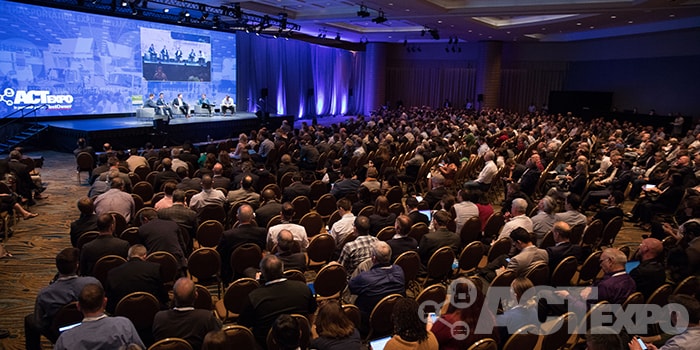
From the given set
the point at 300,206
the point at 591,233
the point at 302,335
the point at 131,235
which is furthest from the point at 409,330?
the point at 300,206

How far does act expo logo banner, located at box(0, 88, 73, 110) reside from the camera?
1461 cm

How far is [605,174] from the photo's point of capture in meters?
11.2

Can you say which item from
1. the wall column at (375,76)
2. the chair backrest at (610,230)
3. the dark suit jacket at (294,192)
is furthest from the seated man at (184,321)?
the wall column at (375,76)

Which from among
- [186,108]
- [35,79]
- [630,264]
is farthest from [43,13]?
[630,264]

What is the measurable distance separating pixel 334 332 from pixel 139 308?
1745mm

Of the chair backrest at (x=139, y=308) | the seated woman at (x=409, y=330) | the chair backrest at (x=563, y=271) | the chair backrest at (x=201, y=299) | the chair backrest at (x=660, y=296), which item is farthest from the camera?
the chair backrest at (x=563, y=271)

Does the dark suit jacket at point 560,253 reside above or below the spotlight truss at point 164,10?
below

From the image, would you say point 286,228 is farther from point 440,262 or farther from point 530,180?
point 530,180

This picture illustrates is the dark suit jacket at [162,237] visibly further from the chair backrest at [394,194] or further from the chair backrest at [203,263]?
the chair backrest at [394,194]

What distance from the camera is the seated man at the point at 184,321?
341cm

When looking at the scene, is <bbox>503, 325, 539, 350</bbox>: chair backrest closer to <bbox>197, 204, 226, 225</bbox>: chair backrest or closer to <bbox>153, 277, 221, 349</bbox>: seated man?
<bbox>153, 277, 221, 349</bbox>: seated man

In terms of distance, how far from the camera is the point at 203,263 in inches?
203

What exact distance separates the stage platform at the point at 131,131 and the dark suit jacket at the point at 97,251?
1075cm

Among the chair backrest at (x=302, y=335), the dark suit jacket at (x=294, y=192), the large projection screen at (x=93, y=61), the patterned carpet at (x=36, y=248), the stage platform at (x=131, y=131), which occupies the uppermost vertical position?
the large projection screen at (x=93, y=61)
